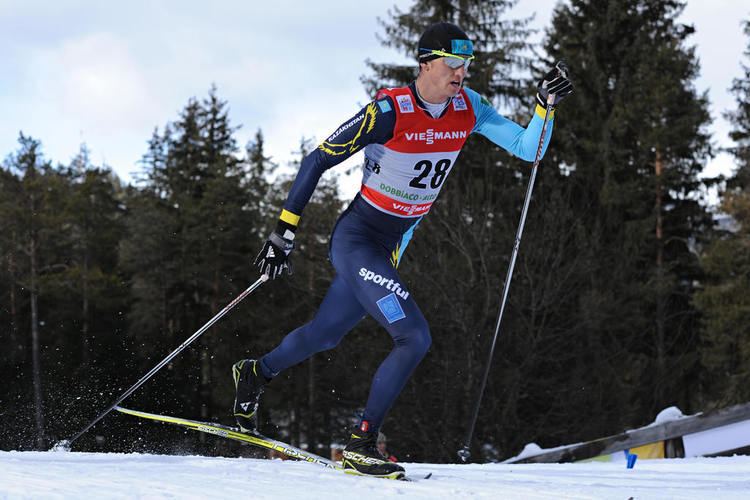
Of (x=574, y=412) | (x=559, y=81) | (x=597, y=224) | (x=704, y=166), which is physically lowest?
(x=574, y=412)

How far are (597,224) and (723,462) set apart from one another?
15.5m

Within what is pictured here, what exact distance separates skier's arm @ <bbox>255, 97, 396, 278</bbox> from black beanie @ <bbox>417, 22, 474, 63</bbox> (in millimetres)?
297

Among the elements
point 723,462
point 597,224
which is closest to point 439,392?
point 597,224

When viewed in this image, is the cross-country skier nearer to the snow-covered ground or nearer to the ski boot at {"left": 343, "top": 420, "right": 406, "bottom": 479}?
the ski boot at {"left": 343, "top": 420, "right": 406, "bottom": 479}

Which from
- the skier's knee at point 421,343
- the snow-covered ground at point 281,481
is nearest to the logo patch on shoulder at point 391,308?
the skier's knee at point 421,343

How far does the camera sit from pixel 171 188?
37375 millimetres

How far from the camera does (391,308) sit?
383 cm

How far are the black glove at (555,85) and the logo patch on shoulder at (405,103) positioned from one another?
0.82m

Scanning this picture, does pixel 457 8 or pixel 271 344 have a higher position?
pixel 457 8

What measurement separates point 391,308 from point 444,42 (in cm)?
127

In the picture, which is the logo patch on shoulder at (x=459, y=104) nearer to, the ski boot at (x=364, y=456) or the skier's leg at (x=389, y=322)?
the skier's leg at (x=389, y=322)

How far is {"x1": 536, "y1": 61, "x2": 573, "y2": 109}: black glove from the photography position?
4.40 metres

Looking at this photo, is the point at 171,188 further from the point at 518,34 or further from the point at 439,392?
the point at 439,392

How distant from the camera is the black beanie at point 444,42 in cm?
393
